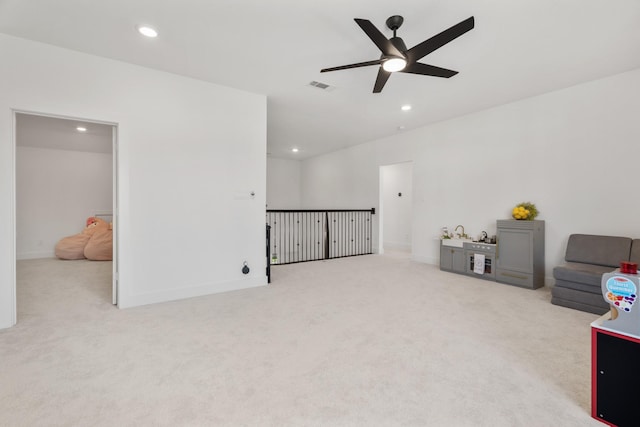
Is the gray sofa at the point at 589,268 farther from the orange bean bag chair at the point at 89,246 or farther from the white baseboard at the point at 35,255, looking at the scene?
the white baseboard at the point at 35,255

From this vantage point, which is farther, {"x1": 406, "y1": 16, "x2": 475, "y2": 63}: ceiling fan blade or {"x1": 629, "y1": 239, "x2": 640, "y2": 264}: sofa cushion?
{"x1": 629, "y1": 239, "x2": 640, "y2": 264}: sofa cushion

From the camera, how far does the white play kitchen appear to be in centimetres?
421

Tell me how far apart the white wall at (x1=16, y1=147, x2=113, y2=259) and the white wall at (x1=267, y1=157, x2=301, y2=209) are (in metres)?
4.72

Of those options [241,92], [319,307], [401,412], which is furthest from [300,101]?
[401,412]

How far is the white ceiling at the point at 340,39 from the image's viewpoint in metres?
2.44

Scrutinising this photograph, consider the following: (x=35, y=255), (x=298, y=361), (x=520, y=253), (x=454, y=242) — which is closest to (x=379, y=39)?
(x=298, y=361)

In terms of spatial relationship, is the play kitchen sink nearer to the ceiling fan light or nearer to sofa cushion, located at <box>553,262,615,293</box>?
sofa cushion, located at <box>553,262,615,293</box>

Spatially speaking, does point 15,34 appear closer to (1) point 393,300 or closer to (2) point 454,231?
(1) point 393,300

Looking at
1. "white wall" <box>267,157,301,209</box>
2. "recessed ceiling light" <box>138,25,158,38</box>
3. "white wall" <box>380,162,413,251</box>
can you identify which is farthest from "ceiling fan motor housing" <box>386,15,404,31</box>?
"white wall" <box>267,157,301,209</box>

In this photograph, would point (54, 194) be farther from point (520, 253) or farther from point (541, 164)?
point (541, 164)

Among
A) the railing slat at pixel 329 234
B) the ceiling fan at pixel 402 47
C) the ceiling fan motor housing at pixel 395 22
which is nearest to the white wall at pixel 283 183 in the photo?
the railing slat at pixel 329 234

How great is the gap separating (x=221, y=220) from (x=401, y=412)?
3.21 meters

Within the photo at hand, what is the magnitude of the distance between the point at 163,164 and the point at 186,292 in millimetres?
1708

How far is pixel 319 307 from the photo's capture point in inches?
135
